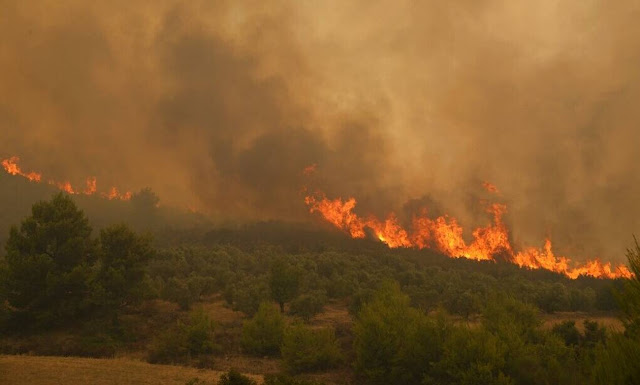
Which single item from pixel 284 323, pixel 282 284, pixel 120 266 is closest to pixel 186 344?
pixel 284 323

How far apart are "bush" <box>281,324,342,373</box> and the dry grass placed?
13.9ft

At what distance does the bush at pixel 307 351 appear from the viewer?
3334 cm

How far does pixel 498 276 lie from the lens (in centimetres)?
10106

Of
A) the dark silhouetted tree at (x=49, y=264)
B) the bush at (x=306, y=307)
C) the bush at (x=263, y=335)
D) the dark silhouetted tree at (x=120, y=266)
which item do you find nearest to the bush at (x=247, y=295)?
the bush at (x=306, y=307)

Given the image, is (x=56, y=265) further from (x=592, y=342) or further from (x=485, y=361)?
(x=592, y=342)

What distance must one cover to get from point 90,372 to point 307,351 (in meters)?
14.7

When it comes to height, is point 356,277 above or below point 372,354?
above

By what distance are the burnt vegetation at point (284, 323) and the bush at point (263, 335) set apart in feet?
0.34

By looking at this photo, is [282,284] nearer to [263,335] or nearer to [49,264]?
[263,335]

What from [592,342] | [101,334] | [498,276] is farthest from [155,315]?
[498,276]

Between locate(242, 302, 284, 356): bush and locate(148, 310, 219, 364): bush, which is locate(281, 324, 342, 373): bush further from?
locate(148, 310, 219, 364): bush

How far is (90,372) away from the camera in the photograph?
90.0ft

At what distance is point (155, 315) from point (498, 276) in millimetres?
79121

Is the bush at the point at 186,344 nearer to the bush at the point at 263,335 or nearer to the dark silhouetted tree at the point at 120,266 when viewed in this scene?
the bush at the point at 263,335
